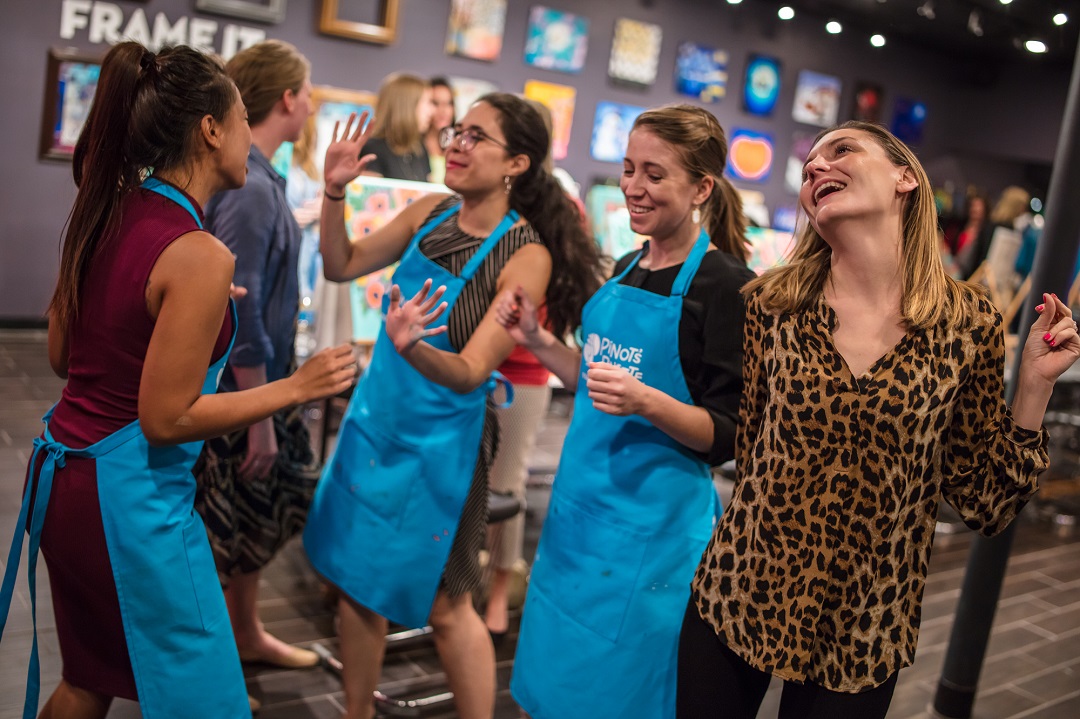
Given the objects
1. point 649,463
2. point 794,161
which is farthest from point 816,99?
point 649,463

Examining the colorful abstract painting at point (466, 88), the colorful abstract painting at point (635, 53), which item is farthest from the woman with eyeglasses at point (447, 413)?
the colorful abstract painting at point (635, 53)

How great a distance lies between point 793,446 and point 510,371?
6.58 feet

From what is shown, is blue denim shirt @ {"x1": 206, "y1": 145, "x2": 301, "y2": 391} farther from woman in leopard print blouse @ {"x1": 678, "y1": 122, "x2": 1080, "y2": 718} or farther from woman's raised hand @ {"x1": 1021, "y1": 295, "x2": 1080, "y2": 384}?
woman's raised hand @ {"x1": 1021, "y1": 295, "x2": 1080, "y2": 384}

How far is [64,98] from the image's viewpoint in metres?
6.75

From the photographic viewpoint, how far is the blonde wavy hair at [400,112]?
5.29m

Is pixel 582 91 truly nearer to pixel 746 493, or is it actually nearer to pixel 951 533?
pixel 951 533

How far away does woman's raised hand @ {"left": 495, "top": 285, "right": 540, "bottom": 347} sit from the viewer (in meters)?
2.29

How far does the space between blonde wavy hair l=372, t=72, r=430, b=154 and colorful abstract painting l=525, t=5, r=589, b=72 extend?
3.50m

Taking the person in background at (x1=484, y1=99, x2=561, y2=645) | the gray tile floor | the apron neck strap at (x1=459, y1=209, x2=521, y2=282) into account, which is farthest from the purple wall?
the apron neck strap at (x1=459, y1=209, x2=521, y2=282)

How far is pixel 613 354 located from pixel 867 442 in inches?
24.3

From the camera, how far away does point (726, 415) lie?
2023 mm

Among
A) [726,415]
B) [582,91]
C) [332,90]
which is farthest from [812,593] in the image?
[582,91]

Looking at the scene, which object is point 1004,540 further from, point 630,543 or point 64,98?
point 64,98

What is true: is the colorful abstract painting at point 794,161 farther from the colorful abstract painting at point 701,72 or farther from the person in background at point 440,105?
the person in background at point 440,105
